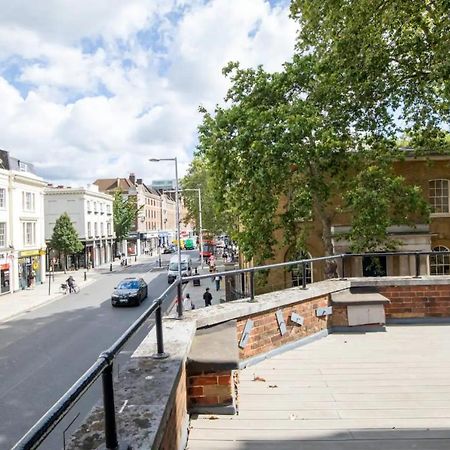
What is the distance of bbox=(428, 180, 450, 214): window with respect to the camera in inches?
834

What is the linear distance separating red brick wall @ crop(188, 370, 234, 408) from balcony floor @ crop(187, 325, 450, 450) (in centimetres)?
15

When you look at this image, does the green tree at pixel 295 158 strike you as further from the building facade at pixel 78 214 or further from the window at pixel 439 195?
the building facade at pixel 78 214

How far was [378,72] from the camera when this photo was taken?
12281 millimetres

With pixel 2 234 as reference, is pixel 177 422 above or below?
below

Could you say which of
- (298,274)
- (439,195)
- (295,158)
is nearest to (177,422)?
(298,274)

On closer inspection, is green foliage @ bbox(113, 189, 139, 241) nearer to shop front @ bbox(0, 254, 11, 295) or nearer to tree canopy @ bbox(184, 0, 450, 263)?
shop front @ bbox(0, 254, 11, 295)

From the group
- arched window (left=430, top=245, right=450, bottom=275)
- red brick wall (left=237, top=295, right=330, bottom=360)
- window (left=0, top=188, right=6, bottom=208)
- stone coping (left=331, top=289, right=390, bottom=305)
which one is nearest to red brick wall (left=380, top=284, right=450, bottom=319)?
stone coping (left=331, top=289, right=390, bottom=305)

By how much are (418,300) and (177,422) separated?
219 inches

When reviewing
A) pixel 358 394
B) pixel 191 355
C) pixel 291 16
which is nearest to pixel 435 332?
pixel 358 394

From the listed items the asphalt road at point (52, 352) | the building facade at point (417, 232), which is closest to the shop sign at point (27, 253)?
the asphalt road at point (52, 352)

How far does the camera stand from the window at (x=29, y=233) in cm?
3984

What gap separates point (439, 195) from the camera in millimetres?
21328

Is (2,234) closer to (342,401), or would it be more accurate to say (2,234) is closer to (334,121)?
(334,121)

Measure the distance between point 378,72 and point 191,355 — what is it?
1074cm
